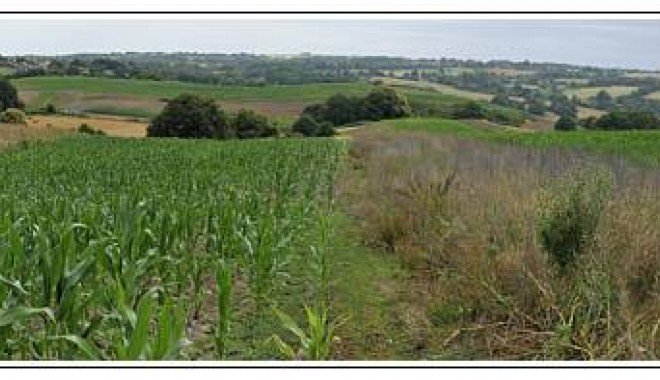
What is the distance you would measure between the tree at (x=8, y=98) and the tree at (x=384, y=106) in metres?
15.5

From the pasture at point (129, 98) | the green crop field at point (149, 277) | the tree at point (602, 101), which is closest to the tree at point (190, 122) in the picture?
the pasture at point (129, 98)

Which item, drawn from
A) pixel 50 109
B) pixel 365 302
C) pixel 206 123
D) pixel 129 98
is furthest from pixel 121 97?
pixel 365 302

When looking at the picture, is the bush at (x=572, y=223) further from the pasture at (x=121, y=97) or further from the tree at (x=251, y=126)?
the tree at (x=251, y=126)

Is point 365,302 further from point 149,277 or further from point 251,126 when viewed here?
point 251,126

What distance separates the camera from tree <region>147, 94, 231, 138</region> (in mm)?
39781

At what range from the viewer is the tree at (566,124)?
27.1 metres

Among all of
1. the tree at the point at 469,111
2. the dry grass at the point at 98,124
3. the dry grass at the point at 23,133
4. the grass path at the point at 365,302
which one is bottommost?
the dry grass at the point at 98,124

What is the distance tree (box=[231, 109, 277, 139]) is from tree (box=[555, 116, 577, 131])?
1432cm

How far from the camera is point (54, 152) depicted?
987 inches

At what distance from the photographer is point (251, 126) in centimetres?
4119

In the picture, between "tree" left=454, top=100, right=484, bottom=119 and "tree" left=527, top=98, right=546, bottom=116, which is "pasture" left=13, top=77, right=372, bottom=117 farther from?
"tree" left=527, top=98, right=546, bottom=116

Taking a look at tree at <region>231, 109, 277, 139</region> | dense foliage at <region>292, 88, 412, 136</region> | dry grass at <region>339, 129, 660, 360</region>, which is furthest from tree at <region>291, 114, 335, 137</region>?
dry grass at <region>339, 129, 660, 360</region>
